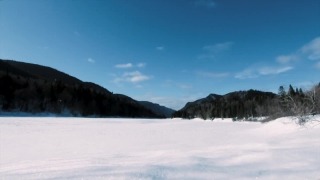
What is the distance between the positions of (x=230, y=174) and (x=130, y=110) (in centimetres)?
14087

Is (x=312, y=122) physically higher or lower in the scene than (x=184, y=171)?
higher

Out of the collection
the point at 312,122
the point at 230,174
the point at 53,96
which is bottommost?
the point at 230,174

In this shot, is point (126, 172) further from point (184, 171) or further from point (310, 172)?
point (310, 172)

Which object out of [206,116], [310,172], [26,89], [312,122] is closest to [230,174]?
[310,172]

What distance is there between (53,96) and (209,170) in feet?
334

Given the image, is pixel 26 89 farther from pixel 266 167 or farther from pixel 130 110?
pixel 266 167

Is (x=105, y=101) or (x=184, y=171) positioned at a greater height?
(x=105, y=101)

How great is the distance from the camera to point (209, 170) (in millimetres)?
6594

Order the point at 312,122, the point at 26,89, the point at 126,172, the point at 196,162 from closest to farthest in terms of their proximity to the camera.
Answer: the point at 126,172, the point at 196,162, the point at 312,122, the point at 26,89

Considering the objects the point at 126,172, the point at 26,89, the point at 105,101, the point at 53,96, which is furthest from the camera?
the point at 105,101

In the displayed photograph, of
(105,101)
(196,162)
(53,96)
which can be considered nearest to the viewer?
(196,162)

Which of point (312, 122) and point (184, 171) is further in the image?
point (312, 122)

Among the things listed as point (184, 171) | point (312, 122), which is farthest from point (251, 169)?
point (312, 122)

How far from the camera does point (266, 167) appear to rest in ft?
23.3
